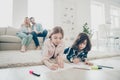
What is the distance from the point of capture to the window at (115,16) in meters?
6.93

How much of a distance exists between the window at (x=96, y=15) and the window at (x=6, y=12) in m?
3.83

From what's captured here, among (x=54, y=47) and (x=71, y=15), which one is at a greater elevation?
(x=71, y=15)

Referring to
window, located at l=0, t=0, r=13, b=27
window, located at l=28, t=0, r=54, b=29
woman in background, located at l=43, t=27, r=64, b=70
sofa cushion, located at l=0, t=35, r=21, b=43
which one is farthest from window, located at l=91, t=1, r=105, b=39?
woman in background, located at l=43, t=27, r=64, b=70

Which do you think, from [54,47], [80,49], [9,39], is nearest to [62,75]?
[54,47]

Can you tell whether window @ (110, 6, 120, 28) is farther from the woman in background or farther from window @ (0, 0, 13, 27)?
the woman in background

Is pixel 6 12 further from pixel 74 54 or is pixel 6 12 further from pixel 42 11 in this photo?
pixel 74 54

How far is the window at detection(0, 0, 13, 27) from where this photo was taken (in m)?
3.76

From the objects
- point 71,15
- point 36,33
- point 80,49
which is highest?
point 71,15

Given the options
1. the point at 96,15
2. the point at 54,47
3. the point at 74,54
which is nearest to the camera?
the point at 54,47

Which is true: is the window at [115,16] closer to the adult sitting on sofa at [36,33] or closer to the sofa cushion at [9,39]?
the adult sitting on sofa at [36,33]

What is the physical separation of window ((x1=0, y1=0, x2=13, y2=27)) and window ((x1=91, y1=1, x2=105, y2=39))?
12.6ft

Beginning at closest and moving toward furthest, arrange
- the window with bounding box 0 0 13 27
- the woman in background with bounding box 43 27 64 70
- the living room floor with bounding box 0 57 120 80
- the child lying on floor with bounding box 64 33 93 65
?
the living room floor with bounding box 0 57 120 80, the woman in background with bounding box 43 27 64 70, the child lying on floor with bounding box 64 33 93 65, the window with bounding box 0 0 13 27

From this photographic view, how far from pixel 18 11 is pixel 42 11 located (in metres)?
0.94

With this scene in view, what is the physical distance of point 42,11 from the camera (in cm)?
447
